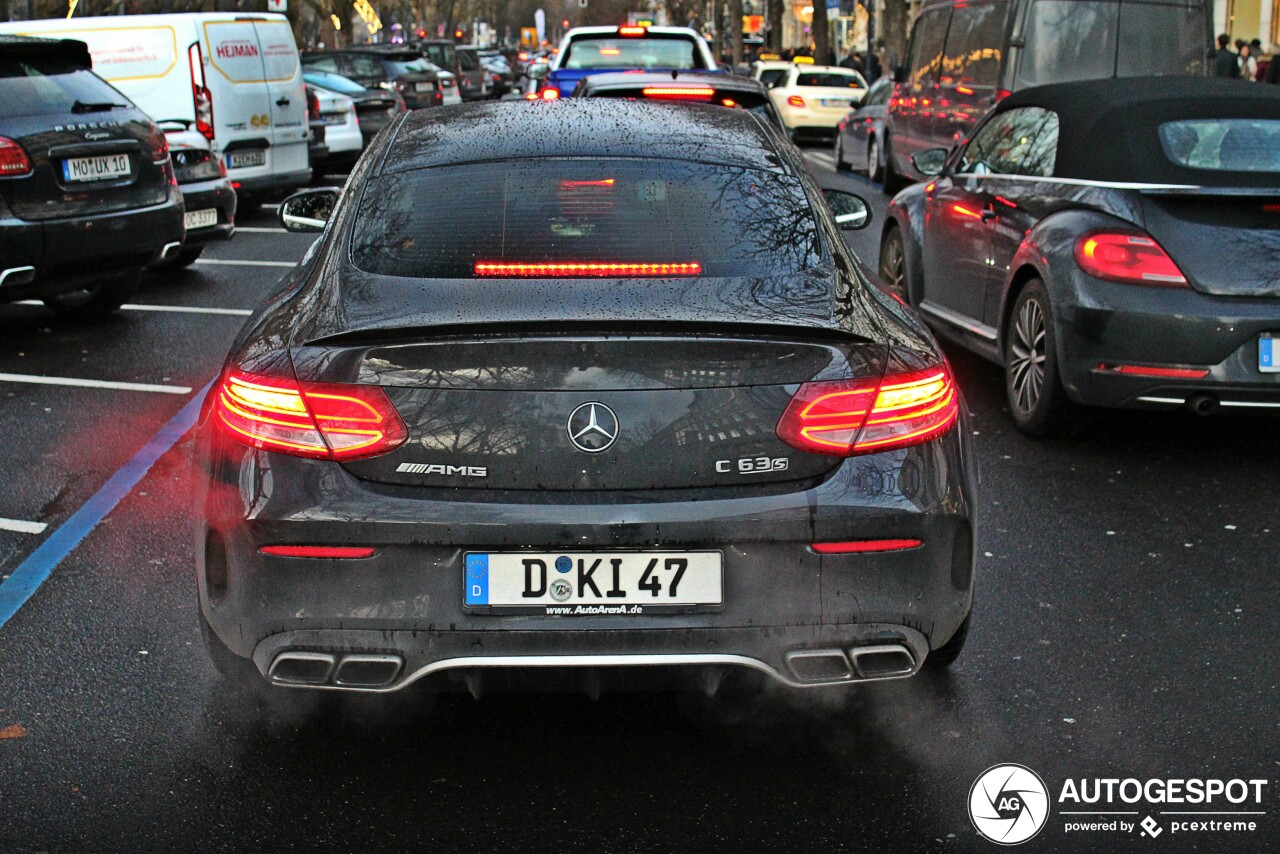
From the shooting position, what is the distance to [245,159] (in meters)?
16.9

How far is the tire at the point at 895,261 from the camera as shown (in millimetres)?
9500

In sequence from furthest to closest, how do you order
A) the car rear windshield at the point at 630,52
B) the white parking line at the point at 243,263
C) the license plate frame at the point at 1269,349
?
the car rear windshield at the point at 630,52
the white parking line at the point at 243,263
the license plate frame at the point at 1269,349

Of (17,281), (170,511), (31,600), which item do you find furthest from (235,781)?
(17,281)

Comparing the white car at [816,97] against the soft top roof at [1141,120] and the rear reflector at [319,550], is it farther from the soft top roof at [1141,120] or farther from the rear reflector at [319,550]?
the rear reflector at [319,550]

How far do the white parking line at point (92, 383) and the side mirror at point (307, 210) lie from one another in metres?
2.92

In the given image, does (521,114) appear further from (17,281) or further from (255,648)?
(17,281)

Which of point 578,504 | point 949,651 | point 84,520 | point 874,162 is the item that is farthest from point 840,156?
point 578,504

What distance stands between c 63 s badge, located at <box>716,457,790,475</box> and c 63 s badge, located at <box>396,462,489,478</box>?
1.65 ft

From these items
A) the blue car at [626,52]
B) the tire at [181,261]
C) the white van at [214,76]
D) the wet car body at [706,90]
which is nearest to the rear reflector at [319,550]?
the wet car body at [706,90]

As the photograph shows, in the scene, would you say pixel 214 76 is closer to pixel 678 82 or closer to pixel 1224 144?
pixel 678 82

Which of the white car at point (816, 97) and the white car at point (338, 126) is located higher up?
the white car at point (338, 126)

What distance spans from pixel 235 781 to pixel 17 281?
243 inches

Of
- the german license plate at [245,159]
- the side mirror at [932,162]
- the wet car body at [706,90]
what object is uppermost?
the wet car body at [706,90]

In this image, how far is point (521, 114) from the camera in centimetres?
519
